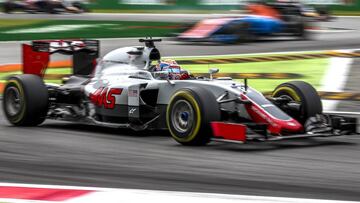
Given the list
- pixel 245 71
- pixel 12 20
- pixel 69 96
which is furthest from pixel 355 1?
pixel 69 96

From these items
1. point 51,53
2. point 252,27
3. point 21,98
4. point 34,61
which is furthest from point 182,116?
point 252,27

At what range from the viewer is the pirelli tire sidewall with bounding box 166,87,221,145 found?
8617 mm

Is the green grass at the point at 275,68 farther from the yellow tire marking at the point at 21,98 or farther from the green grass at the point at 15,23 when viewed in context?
the green grass at the point at 15,23

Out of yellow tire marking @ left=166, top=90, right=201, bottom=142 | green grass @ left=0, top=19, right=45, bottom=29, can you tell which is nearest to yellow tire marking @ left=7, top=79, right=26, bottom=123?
yellow tire marking @ left=166, top=90, right=201, bottom=142

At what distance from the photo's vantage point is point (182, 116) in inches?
352

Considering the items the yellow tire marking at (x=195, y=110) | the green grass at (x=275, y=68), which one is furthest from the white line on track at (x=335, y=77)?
the yellow tire marking at (x=195, y=110)

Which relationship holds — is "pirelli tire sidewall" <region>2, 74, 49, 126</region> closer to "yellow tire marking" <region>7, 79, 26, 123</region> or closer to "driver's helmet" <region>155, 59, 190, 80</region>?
"yellow tire marking" <region>7, 79, 26, 123</region>

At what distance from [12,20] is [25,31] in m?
4.08

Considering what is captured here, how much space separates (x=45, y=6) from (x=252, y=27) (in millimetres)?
14254

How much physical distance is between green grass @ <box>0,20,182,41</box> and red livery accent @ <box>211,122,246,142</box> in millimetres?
16150

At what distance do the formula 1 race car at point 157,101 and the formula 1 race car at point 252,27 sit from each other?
37.1 feet

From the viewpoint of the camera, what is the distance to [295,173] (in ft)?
23.5

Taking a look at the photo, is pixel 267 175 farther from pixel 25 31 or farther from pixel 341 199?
pixel 25 31

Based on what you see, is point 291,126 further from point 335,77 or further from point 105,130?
point 335,77
